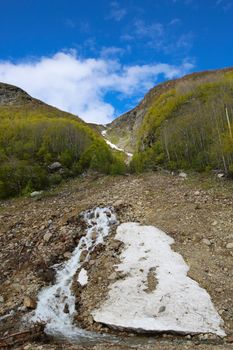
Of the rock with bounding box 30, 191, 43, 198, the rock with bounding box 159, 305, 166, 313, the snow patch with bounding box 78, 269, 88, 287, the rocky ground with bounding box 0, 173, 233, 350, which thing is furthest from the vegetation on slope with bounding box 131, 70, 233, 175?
the rock with bounding box 159, 305, 166, 313

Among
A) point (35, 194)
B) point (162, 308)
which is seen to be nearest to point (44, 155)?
point (35, 194)

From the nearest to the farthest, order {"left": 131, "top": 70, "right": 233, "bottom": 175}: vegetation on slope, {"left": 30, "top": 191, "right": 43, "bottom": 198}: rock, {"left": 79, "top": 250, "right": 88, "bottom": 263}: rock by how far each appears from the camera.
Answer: {"left": 79, "top": 250, "right": 88, "bottom": 263}: rock < {"left": 30, "top": 191, "right": 43, "bottom": 198}: rock < {"left": 131, "top": 70, "right": 233, "bottom": 175}: vegetation on slope

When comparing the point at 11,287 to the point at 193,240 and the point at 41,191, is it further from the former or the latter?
the point at 41,191

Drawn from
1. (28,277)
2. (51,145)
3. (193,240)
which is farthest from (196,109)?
(28,277)

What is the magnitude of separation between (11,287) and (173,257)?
7.59m

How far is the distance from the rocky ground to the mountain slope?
336 cm

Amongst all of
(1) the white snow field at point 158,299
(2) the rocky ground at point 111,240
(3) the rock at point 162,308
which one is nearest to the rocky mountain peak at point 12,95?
(2) the rocky ground at point 111,240

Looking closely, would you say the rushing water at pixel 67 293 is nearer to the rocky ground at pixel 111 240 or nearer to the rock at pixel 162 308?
the rocky ground at pixel 111 240

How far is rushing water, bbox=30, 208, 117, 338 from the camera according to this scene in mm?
13503

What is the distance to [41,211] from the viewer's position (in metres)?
25.7

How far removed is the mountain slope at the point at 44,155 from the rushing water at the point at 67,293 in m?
13.6

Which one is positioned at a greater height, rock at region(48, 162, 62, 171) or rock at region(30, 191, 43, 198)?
rock at region(48, 162, 62, 171)

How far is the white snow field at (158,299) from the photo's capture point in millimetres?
12344

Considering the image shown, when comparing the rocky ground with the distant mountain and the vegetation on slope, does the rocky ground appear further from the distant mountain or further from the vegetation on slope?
the distant mountain
